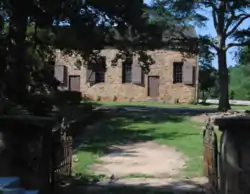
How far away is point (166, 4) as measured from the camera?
29734 mm

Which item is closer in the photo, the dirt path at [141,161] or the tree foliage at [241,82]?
the dirt path at [141,161]

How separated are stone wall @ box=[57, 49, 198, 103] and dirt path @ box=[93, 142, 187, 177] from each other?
93.3ft

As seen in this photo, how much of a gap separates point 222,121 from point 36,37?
16258 mm

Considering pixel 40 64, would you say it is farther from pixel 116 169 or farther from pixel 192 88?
pixel 192 88

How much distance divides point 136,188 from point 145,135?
30.3ft

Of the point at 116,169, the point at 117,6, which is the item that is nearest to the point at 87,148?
the point at 116,169

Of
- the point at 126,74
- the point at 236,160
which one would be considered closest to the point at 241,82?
the point at 126,74

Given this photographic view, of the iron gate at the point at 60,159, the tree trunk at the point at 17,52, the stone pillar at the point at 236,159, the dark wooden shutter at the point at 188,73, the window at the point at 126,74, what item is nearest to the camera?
the stone pillar at the point at 236,159

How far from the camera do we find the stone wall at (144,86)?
4372 cm

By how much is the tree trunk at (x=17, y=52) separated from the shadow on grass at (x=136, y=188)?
10.7 meters

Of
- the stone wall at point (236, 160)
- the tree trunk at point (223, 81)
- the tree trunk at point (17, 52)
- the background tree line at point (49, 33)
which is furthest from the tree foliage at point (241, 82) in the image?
the stone wall at point (236, 160)

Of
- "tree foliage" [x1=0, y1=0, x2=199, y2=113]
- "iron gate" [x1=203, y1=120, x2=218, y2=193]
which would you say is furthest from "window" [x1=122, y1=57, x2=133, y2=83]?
"iron gate" [x1=203, y1=120, x2=218, y2=193]

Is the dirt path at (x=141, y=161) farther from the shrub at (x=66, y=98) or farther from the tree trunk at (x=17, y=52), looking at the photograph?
the shrub at (x=66, y=98)

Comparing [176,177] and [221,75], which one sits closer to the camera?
[176,177]
